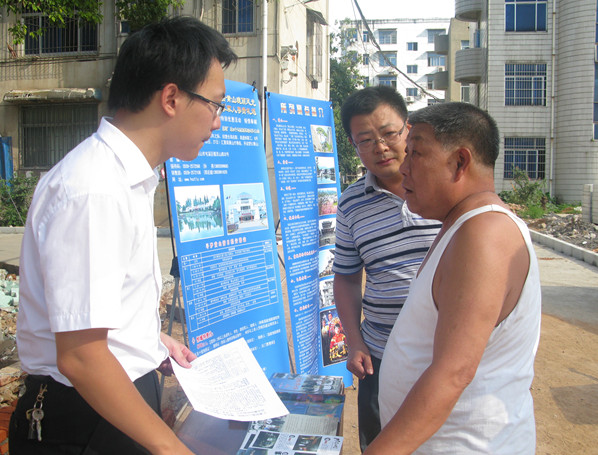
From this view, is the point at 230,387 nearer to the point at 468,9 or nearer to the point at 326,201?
the point at 326,201

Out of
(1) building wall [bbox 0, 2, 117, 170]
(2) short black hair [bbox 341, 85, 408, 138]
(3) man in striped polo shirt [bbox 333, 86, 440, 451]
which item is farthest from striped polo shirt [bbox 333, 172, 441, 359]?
(1) building wall [bbox 0, 2, 117, 170]

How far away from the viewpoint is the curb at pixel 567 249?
28.6 ft

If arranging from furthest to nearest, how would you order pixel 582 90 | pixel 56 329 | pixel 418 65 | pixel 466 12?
pixel 418 65
pixel 466 12
pixel 582 90
pixel 56 329

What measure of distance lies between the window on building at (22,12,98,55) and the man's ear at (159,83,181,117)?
1242 centimetres

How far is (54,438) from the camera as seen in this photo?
1.11m

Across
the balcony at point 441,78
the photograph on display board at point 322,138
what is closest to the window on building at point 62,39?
the photograph on display board at point 322,138

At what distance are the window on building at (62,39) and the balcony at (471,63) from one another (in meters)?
14.7

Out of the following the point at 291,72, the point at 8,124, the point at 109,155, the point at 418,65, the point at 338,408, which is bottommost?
the point at 338,408

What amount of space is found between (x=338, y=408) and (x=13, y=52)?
13.8m

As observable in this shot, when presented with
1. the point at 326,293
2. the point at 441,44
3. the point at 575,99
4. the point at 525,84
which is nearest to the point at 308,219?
the point at 326,293

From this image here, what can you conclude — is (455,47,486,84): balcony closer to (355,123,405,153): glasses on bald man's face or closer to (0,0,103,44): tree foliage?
(0,0,103,44): tree foliage

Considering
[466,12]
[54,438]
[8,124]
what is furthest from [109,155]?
[466,12]

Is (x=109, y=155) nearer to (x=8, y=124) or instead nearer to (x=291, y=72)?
(x=291, y=72)

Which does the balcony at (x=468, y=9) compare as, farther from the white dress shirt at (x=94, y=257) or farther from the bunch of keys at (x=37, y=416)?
the bunch of keys at (x=37, y=416)
